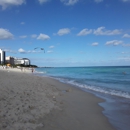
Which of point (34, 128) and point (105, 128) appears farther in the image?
point (105, 128)

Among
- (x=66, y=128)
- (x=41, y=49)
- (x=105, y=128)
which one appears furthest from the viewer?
(x=41, y=49)

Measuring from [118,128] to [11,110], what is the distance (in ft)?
11.9

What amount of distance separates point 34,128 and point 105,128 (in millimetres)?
2208

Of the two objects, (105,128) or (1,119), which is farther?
(105,128)

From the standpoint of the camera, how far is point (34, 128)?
4.41m

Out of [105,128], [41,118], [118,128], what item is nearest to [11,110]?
[41,118]

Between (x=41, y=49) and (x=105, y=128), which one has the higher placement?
(x=41, y=49)

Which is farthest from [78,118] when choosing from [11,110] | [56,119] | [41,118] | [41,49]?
[41,49]

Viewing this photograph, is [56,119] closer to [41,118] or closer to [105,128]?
[41,118]

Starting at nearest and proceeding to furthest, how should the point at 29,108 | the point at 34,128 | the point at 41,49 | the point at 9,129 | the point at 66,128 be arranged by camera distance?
1. the point at 9,129
2. the point at 34,128
3. the point at 66,128
4. the point at 29,108
5. the point at 41,49

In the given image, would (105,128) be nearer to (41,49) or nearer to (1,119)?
(1,119)

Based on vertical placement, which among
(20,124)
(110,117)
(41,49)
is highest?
(41,49)

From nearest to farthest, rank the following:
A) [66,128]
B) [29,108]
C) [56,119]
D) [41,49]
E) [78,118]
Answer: [66,128] → [56,119] → [78,118] → [29,108] → [41,49]

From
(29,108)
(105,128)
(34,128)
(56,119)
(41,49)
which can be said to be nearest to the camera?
(34,128)
